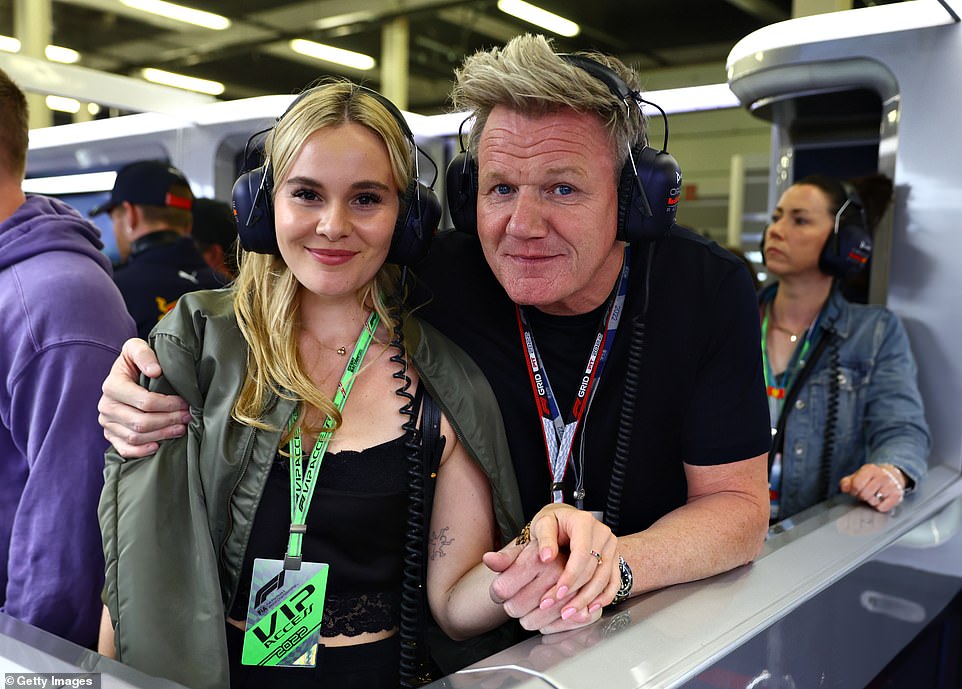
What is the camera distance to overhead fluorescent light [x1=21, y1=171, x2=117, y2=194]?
595 centimetres

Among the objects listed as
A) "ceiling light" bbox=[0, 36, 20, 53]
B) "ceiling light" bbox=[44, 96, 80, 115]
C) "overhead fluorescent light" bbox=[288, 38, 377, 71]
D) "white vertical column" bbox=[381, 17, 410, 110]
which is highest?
"overhead fluorescent light" bbox=[288, 38, 377, 71]

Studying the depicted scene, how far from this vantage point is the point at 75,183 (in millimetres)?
6113

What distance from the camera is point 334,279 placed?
145cm

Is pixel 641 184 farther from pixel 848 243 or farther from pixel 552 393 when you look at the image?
pixel 848 243

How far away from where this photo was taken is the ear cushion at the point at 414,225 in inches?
60.1

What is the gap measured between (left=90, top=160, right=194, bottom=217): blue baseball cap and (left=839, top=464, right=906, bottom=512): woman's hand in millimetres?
2937

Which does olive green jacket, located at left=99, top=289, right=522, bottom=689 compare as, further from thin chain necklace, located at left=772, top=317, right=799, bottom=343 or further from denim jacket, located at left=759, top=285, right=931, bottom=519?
thin chain necklace, located at left=772, top=317, right=799, bottom=343

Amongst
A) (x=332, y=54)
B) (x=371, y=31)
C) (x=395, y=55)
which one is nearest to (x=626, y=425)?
(x=395, y=55)

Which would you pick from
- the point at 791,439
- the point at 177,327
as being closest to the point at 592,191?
the point at 177,327

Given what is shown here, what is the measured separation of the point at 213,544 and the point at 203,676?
0.21m

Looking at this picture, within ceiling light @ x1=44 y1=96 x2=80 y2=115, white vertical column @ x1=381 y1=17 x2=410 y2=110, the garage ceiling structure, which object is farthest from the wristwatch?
white vertical column @ x1=381 y1=17 x2=410 y2=110

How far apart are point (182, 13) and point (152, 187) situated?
26.5 ft

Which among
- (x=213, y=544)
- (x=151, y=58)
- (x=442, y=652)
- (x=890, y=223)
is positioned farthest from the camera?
(x=151, y=58)

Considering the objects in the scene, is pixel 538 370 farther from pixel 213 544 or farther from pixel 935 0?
pixel 935 0
